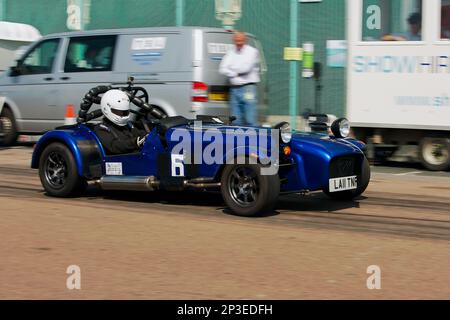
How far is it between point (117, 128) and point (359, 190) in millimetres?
2877

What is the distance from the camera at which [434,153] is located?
1266cm

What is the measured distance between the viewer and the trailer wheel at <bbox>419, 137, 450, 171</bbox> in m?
12.5

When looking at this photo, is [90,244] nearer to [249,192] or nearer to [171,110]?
[249,192]

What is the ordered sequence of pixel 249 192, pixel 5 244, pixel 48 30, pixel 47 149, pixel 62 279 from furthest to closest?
pixel 48 30, pixel 47 149, pixel 249 192, pixel 5 244, pixel 62 279

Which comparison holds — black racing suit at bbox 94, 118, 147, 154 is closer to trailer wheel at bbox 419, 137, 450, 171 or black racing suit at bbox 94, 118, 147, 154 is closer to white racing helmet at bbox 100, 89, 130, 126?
white racing helmet at bbox 100, 89, 130, 126

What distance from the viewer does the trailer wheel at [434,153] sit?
12508 mm

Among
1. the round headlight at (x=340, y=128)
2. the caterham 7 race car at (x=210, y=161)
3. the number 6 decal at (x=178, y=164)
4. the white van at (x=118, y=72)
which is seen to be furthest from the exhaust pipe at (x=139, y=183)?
the white van at (x=118, y=72)

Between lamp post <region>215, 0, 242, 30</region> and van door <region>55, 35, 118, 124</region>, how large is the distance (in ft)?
17.6

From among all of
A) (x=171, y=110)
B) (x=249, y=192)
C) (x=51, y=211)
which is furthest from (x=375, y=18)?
(x=51, y=211)

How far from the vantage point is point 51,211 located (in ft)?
27.9

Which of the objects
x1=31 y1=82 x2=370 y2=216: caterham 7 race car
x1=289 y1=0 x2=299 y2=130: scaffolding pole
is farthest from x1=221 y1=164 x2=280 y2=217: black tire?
x1=289 y1=0 x2=299 y2=130: scaffolding pole

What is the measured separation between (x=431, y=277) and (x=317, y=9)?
12.4 m

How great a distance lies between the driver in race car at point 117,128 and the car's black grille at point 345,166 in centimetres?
223
